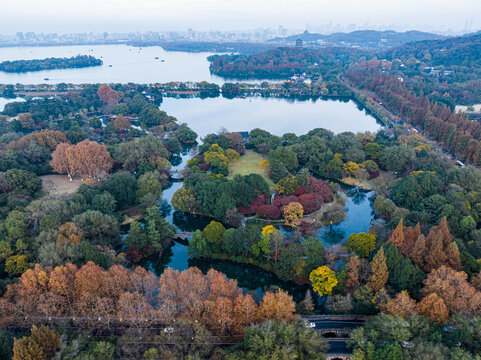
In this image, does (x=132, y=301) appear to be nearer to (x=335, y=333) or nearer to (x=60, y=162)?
(x=335, y=333)

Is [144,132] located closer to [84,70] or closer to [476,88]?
[476,88]

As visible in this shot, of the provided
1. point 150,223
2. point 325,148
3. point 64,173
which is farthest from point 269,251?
point 64,173

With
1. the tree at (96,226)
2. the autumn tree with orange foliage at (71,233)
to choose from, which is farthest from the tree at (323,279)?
the autumn tree with orange foliage at (71,233)

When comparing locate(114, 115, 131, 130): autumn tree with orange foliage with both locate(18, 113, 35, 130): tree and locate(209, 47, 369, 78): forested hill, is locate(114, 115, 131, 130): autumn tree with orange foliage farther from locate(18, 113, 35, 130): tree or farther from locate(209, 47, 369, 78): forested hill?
locate(209, 47, 369, 78): forested hill

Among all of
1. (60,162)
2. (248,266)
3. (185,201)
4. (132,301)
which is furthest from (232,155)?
(132,301)

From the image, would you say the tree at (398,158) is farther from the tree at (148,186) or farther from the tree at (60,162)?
the tree at (60,162)

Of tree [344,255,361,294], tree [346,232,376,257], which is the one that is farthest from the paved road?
tree [346,232,376,257]
